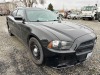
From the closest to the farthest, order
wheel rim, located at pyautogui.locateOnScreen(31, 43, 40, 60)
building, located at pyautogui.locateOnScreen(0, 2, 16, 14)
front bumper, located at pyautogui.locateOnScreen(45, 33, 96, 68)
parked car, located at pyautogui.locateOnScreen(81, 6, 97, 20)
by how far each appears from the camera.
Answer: front bumper, located at pyautogui.locateOnScreen(45, 33, 96, 68) → wheel rim, located at pyautogui.locateOnScreen(31, 43, 40, 60) → parked car, located at pyautogui.locateOnScreen(81, 6, 97, 20) → building, located at pyautogui.locateOnScreen(0, 2, 16, 14)

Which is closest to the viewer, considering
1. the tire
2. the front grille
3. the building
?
the front grille

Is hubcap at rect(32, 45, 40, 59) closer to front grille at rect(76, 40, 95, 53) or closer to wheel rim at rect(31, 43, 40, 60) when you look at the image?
wheel rim at rect(31, 43, 40, 60)

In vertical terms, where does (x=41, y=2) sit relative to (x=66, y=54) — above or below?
above

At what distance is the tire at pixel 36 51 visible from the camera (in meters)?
3.10

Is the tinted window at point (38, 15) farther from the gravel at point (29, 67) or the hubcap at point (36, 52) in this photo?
the gravel at point (29, 67)

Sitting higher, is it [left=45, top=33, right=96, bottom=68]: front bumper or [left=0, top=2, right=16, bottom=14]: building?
[left=0, top=2, right=16, bottom=14]: building

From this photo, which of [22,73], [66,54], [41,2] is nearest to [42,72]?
[22,73]

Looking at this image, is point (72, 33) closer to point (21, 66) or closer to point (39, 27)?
point (39, 27)

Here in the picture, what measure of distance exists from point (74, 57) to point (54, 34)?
0.66m

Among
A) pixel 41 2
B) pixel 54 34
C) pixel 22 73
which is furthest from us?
pixel 41 2

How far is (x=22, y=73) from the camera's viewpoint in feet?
10.2

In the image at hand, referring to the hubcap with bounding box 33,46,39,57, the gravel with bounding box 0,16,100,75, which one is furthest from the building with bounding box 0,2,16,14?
the hubcap with bounding box 33,46,39,57

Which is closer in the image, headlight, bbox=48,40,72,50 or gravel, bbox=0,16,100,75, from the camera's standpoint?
headlight, bbox=48,40,72,50

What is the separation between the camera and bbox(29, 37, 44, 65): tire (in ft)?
10.2
